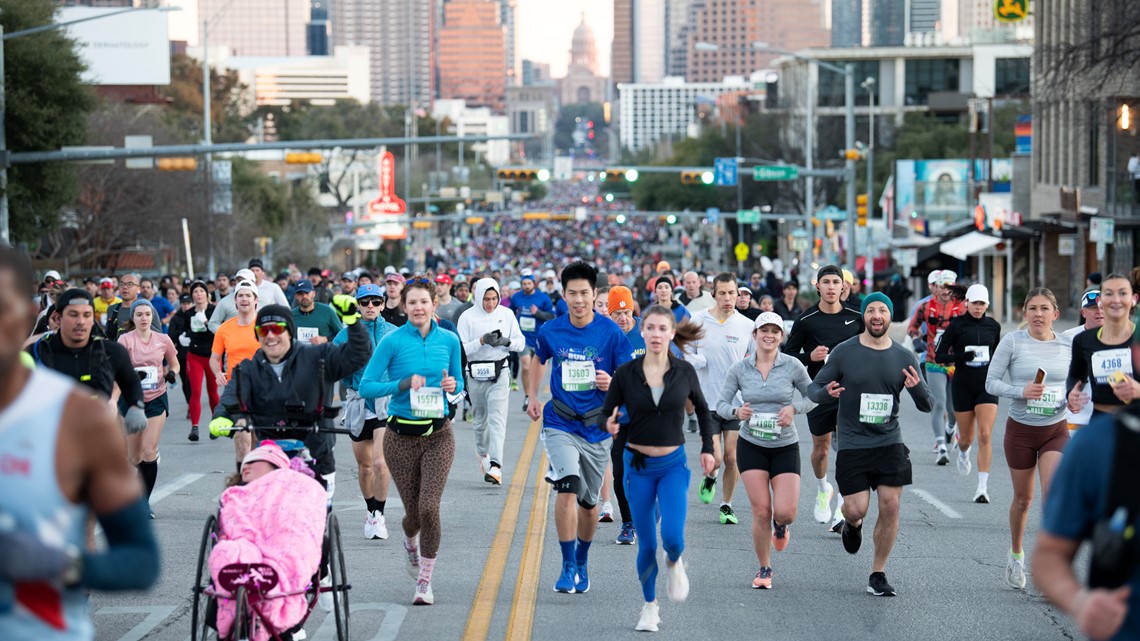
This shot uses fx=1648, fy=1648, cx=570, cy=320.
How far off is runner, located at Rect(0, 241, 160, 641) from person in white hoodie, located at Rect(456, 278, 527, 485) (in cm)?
1091

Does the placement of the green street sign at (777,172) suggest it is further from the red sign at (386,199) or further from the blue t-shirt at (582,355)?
the red sign at (386,199)

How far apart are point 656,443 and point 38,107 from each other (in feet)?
114

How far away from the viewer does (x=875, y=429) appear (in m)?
→ 10.4

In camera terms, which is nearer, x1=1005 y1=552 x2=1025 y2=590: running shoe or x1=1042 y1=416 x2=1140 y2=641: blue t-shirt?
x1=1042 y1=416 x2=1140 y2=641: blue t-shirt

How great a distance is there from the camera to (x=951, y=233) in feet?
193

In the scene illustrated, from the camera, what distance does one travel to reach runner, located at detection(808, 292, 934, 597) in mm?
10328

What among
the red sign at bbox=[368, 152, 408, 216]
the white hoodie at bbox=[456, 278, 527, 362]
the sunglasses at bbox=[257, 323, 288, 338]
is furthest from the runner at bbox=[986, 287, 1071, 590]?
the red sign at bbox=[368, 152, 408, 216]

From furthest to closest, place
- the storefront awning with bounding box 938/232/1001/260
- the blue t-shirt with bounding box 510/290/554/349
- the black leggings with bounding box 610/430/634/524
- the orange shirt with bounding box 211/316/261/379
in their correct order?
the storefront awning with bounding box 938/232/1001/260, the blue t-shirt with bounding box 510/290/554/349, the orange shirt with bounding box 211/316/261/379, the black leggings with bounding box 610/430/634/524

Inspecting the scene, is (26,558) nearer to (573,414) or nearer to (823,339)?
(573,414)

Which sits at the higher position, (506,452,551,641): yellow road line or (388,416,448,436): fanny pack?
(388,416,448,436): fanny pack

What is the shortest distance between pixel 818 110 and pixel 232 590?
110m

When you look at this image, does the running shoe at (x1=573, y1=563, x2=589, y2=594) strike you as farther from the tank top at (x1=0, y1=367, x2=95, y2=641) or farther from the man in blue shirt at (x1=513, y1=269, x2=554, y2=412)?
the man in blue shirt at (x1=513, y1=269, x2=554, y2=412)

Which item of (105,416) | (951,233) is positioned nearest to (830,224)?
(951,233)

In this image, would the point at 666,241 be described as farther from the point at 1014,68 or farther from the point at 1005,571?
the point at 1005,571
